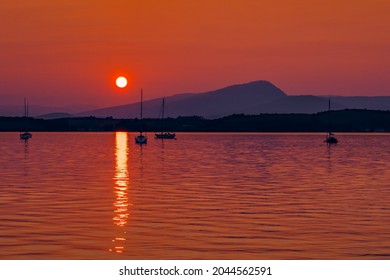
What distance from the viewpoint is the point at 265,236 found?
91.7 feet

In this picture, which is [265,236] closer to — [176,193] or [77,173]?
[176,193]

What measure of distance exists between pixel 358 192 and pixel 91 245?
23.3 meters

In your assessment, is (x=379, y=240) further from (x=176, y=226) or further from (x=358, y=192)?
(x=358, y=192)

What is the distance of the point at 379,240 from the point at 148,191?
21.6 metres

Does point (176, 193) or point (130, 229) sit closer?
point (130, 229)

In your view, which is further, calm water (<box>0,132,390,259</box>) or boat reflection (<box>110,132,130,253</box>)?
boat reflection (<box>110,132,130,253</box>)

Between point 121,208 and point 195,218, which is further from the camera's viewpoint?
point 121,208

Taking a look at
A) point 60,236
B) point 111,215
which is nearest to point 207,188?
point 111,215

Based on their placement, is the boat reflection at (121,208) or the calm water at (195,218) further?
the boat reflection at (121,208)

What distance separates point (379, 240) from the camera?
27188 millimetres
